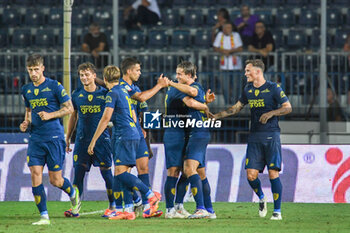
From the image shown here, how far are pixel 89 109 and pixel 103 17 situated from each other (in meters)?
9.84

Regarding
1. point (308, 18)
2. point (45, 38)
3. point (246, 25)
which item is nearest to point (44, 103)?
point (246, 25)

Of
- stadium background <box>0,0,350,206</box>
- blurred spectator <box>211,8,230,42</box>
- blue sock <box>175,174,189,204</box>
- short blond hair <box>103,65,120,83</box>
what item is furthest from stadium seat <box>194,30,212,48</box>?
short blond hair <box>103,65,120,83</box>

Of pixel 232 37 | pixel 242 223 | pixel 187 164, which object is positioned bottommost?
pixel 242 223

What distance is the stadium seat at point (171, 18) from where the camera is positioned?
18.9 m

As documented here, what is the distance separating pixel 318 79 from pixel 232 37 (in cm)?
244

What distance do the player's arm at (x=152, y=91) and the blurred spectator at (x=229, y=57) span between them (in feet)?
18.5

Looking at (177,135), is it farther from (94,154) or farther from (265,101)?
(94,154)

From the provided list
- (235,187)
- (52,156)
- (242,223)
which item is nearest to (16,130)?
(235,187)

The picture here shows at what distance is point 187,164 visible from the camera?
30.1 feet

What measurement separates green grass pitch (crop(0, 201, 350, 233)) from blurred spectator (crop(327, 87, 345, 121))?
3652 mm

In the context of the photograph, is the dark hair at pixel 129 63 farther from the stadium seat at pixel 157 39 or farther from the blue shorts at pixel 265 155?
the stadium seat at pixel 157 39

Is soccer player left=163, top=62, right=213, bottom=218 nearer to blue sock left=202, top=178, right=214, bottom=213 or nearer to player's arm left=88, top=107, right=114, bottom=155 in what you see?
blue sock left=202, top=178, right=214, bottom=213

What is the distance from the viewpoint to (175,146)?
9227 mm

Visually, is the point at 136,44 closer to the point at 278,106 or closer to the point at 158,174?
the point at 158,174
